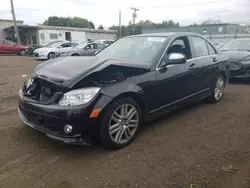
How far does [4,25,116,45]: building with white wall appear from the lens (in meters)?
30.7

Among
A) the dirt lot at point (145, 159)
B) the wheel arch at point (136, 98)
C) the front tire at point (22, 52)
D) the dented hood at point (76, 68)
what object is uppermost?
the dented hood at point (76, 68)

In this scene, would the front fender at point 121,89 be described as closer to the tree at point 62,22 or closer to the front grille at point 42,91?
the front grille at point 42,91

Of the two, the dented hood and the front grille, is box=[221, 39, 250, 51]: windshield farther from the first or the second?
the front grille

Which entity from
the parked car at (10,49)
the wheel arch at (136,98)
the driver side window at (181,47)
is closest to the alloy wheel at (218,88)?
the driver side window at (181,47)

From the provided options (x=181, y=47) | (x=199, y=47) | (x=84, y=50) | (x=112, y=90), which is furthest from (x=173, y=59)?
(x=84, y=50)

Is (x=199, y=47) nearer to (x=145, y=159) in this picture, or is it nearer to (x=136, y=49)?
(x=136, y=49)

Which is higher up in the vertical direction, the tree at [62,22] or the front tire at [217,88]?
the tree at [62,22]

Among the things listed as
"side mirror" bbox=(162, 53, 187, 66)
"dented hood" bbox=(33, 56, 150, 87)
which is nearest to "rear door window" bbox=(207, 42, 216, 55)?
"side mirror" bbox=(162, 53, 187, 66)

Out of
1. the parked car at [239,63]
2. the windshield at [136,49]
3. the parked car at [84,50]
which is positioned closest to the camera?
the windshield at [136,49]

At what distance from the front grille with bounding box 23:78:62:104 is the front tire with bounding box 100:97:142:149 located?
0.67 metres

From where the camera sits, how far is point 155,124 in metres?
4.07

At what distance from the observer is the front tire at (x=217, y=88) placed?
509 centimetres

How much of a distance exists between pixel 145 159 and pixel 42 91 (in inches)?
64.1

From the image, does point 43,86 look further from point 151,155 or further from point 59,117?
point 151,155
